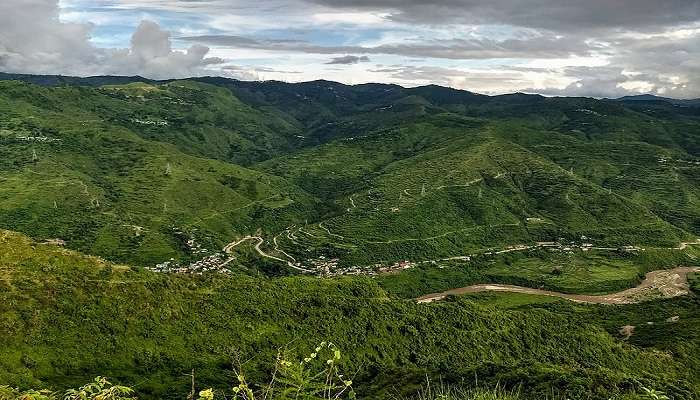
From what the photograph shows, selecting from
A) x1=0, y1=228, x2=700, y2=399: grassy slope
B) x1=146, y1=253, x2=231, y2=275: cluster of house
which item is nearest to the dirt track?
x1=146, y1=253, x2=231, y2=275: cluster of house

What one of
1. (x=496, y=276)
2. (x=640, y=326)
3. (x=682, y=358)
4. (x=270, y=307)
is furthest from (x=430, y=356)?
(x=496, y=276)

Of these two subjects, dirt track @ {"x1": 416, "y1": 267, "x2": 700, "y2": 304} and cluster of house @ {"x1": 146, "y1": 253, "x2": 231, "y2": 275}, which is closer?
cluster of house @ {"x1": 146, "y1": 253, "x2": 231, "y2": 275}

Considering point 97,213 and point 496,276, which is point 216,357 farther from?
point 97,213

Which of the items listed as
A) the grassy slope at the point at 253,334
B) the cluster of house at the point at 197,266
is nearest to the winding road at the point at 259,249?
the cluster of house at the point at 197,266

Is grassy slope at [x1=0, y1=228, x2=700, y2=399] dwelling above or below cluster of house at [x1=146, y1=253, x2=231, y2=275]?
above

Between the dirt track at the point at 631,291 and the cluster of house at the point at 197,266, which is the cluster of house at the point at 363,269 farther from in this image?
the cluster of house at the point at 197,266

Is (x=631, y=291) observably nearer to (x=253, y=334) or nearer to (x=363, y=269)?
(x=363, y=269)

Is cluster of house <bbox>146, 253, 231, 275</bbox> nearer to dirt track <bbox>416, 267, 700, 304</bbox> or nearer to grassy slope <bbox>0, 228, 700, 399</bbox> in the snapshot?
dirt track <bbox>416, 267, 700, 304</bbox>
